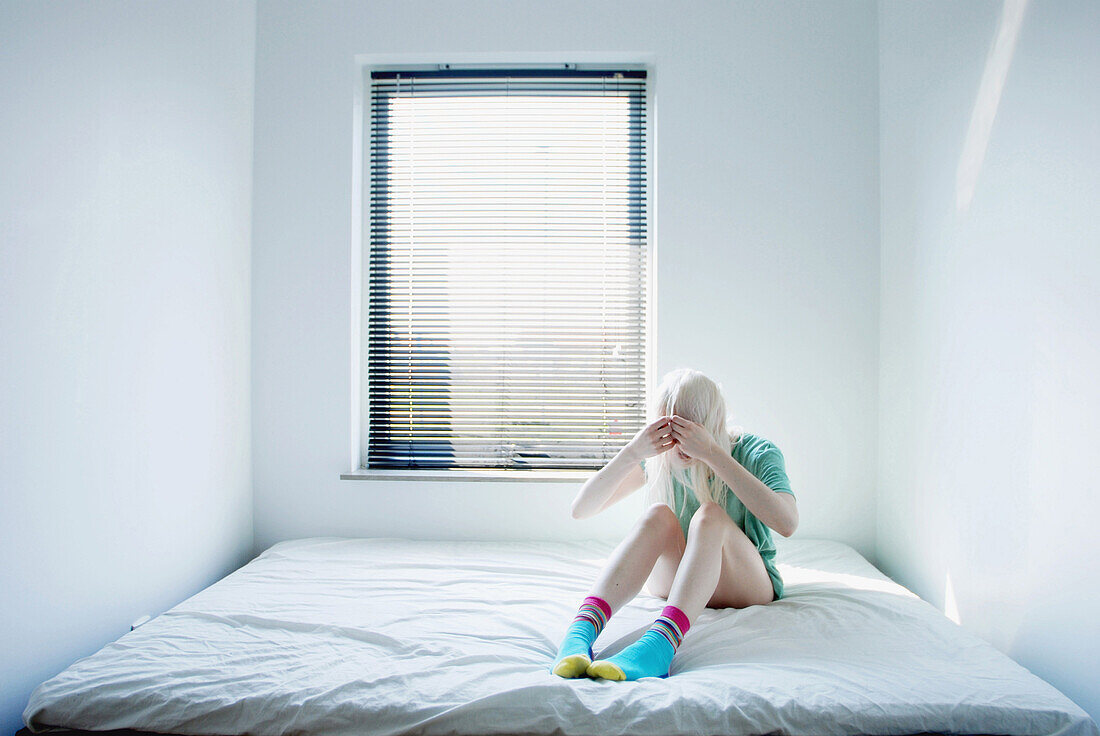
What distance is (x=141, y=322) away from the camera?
6.47 ft

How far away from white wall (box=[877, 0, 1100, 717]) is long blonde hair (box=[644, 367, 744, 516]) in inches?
28.0

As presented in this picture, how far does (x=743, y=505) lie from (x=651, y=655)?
1.99ft

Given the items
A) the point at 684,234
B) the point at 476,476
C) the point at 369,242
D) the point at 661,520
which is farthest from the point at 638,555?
the point at 369,242

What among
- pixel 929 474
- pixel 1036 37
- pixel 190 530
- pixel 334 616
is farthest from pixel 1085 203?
pixel 190 530

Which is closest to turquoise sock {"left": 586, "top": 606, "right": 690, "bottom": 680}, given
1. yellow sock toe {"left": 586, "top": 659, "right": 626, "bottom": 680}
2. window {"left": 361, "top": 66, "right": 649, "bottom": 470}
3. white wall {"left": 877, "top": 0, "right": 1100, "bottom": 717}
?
A: yellow sock toe {"left": 586, "top": 659, "right": 626, "bottom": 680}

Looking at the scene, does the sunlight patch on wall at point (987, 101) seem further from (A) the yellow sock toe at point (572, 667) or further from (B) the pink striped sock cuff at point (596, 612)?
(A) the yellow sock toe at point (572, 667)

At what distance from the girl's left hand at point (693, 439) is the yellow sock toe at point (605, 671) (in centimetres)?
61

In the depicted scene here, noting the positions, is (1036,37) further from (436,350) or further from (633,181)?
(436,350)

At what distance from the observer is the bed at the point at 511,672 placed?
1.28m

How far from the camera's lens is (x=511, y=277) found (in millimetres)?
2744

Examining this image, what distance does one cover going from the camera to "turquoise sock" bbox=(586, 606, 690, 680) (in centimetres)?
138

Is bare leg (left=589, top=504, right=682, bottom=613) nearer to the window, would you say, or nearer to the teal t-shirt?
the teal t-shirt

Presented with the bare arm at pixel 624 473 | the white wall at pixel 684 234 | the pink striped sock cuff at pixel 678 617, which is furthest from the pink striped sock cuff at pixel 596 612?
the white wall at pixel 684 234

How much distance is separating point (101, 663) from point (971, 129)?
2.63m
